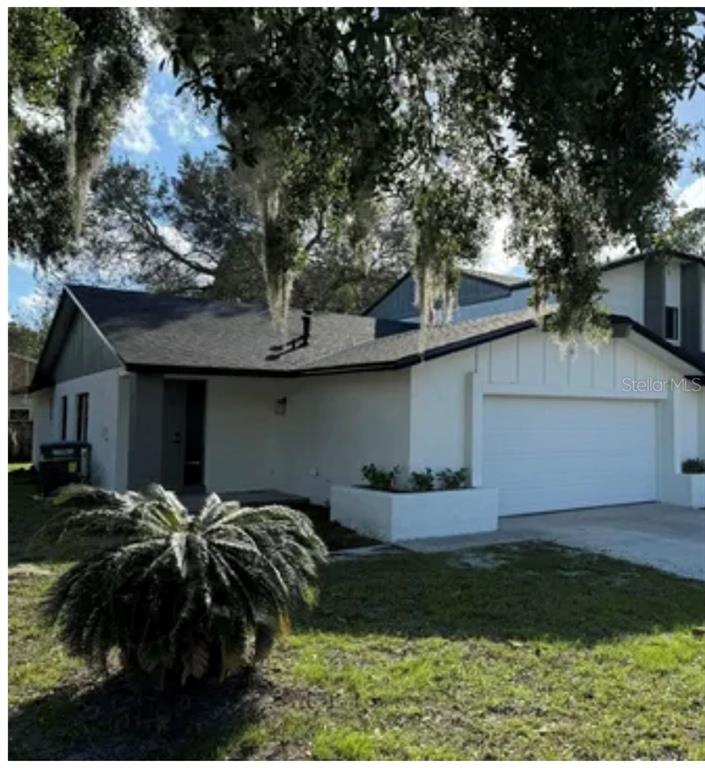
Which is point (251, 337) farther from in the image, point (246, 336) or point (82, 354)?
point (82, 354)

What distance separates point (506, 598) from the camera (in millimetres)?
6156

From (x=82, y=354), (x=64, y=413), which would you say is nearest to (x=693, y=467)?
(x=82, y=354)

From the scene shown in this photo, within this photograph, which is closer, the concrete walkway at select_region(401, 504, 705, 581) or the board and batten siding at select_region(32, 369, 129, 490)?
the concrete walkway at select_region(401, 504, 705, 581)

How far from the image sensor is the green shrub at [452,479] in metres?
9.59

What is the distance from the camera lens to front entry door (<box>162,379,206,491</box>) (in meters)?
12.4

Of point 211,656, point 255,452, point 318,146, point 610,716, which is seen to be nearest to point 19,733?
point 211,656

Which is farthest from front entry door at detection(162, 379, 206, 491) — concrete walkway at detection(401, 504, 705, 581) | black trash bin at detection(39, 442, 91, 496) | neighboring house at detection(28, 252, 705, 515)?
concrete walkway at detection(401, 504, 705, 581)

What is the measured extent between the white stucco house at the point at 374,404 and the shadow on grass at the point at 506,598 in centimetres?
240

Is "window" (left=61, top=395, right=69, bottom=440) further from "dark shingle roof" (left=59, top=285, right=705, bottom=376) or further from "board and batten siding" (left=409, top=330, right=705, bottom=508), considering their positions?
"board and batten siding" (left=409, top=330, right=705, bottom=508)

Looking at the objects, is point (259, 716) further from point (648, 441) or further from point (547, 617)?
point (648, 441)

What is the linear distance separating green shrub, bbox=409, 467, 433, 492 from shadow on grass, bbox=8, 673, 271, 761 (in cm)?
547

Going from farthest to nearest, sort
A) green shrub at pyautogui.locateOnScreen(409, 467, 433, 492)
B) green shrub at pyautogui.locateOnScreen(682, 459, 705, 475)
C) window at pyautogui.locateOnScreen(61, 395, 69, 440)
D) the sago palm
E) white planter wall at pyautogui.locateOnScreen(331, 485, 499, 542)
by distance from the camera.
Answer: window at pyautogui.locateOnScreen(61, 395, 69, 440), green shrub at pyautogui.locateOnScreen(682, 459, 705, 475), green shrub at pyautogui.locateOnScreen(409, 467, 433, 492), white planter wall at pyautogui.locateOnScreen(331, 485, 499, 542), the sago palm

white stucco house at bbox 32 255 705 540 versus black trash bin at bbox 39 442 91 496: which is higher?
white stucco house at bbox 32 255 705 540

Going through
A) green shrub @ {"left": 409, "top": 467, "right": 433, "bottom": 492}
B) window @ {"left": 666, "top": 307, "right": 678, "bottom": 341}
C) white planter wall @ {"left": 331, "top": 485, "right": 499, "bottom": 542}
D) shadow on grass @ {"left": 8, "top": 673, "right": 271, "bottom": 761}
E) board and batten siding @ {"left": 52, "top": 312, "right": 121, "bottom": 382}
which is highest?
window @ {"left": 666, "top": 307, "right": 678, "bottom": 341}
